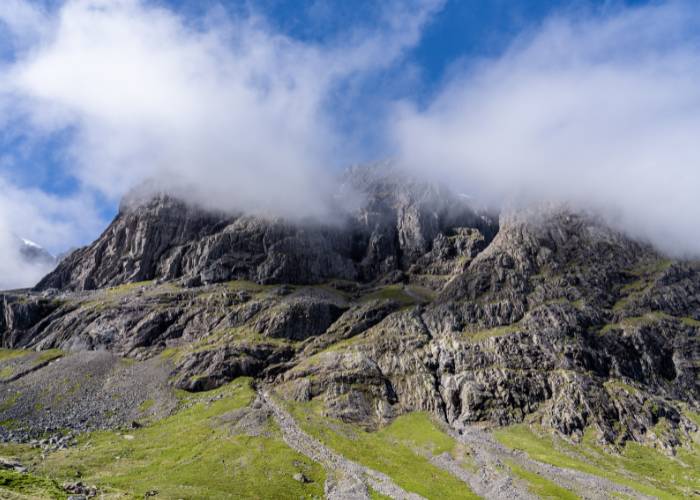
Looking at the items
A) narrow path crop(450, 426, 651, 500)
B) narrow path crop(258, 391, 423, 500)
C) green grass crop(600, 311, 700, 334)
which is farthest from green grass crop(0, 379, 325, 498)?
green grass crop(600, 311, 700, 334)

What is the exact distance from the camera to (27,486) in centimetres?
4134

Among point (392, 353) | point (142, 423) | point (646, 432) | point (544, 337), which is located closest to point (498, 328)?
point (544, 337)

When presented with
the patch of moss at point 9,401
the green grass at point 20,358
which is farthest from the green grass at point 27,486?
the green grass at point 20,358

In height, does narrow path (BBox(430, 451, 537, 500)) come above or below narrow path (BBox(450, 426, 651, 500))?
above

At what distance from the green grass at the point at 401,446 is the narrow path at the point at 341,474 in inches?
95.4

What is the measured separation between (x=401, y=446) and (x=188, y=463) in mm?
56791

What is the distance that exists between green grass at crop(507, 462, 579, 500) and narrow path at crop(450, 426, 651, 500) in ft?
6.83

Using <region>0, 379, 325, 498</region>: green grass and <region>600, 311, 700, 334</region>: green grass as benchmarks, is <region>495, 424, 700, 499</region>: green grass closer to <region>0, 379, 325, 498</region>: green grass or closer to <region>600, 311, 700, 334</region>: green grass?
<region>600, 311, 700, 334</region>: green grass

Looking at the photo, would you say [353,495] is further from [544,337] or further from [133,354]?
[133,354]

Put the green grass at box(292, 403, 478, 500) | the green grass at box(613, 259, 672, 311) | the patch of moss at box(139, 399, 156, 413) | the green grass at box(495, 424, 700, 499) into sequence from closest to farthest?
the green grass at box(292, 403, 478, 500) < the green grass at box(495, 424, 700, 499) < the patch of moss at box(139, 399, 156, 413) < the green grass at box(613, 259, 672, 311)

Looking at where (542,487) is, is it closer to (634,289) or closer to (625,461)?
(625,461)

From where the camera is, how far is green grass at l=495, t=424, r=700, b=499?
10612 centimetres

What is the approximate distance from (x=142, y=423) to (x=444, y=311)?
121122 mm

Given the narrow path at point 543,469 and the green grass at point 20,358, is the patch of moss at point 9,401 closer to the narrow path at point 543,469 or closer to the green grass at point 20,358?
the green grass at point 20,358
